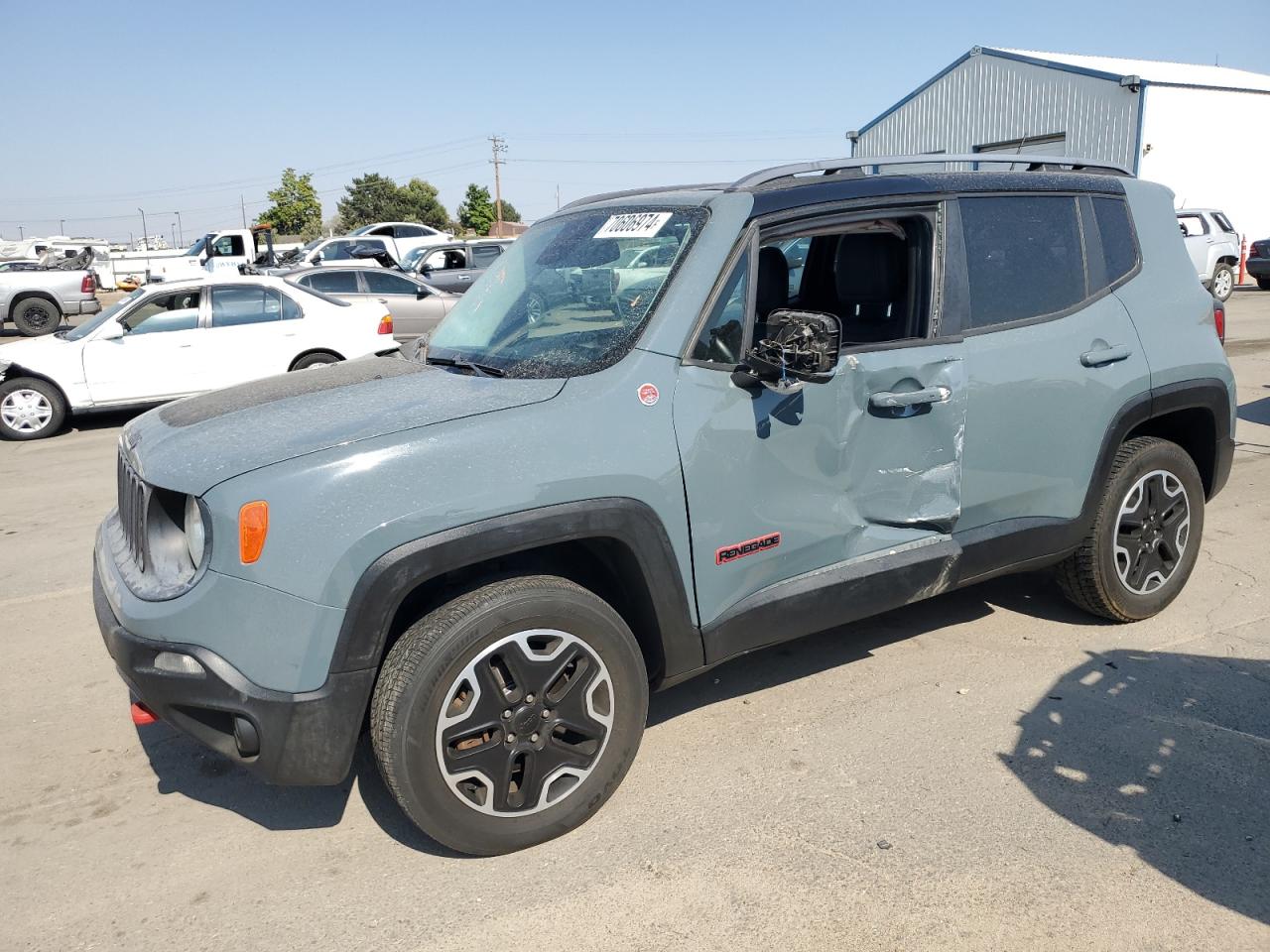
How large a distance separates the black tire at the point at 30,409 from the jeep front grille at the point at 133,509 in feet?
25.7

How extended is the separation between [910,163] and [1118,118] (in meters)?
29.0

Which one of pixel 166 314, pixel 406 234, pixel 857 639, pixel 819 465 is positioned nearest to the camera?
pixel 819 465

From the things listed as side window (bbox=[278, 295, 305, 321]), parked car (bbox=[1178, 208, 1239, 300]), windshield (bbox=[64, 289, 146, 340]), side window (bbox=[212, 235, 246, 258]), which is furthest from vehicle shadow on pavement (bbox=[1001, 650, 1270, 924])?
side window (bbox=[212, 235, 246, 258])

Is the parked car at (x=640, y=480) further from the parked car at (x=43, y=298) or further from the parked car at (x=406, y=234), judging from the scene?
the parked car at (x=406, y=234)

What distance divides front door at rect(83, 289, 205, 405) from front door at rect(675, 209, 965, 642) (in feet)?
26.6

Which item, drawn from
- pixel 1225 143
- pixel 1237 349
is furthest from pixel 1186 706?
pixel 1225 143

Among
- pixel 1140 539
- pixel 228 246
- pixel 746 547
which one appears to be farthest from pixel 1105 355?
pixel 228 246

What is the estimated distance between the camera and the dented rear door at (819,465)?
10.6ft

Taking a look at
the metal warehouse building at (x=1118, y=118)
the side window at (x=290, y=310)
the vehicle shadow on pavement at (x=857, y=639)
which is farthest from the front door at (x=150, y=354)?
the metal warehouse building at (x=1118, y=118)

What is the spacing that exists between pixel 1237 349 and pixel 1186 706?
40.1 feet

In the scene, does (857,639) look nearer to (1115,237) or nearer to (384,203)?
(1115,237)

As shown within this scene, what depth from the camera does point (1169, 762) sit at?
3488mm

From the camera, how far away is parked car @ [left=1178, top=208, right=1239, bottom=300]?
20391 millimetres

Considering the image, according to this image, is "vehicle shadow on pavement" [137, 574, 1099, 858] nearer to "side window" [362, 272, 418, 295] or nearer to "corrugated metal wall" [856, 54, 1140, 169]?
"side window" [362, 272, 418, 295]
